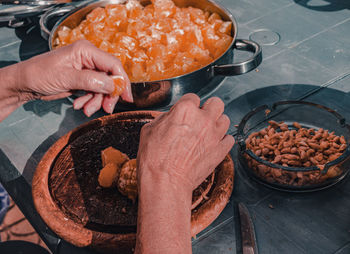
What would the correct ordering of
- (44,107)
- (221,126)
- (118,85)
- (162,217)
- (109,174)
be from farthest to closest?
1. (44,107)
2. (118,85)
3. (109,174)
4. (221,126)
5. (162,217)

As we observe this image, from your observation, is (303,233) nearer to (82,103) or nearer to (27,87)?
(82,103)

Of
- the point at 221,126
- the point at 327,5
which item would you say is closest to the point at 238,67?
the point at 221,126

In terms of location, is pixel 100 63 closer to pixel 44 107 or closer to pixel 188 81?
pixel 188 81

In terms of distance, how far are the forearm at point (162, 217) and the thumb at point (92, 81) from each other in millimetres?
415

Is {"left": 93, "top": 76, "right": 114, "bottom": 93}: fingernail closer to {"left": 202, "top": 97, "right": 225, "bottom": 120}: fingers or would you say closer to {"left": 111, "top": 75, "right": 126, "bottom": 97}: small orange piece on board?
{"left": 111, "top": 75, "right": 126, "bottom": 97}: small orange piece on board

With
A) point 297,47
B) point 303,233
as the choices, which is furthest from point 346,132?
point 297,47

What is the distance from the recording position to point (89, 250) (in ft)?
3.36

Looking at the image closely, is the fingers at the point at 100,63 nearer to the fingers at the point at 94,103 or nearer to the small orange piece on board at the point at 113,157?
the fingers at the point at 94,103

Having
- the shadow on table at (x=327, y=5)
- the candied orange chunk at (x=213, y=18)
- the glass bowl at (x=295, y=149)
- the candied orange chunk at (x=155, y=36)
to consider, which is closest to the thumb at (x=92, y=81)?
the candied orange chunk at (x=155, y=36)

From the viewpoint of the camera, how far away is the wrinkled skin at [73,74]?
1.13 metres

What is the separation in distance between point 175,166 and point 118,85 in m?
0.46

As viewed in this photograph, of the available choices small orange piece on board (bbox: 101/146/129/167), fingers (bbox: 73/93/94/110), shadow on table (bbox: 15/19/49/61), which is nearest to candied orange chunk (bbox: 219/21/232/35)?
fingers (bbox: 73/93/94/110)

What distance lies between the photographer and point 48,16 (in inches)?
66.7

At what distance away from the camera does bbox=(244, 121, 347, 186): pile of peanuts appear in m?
1.04
